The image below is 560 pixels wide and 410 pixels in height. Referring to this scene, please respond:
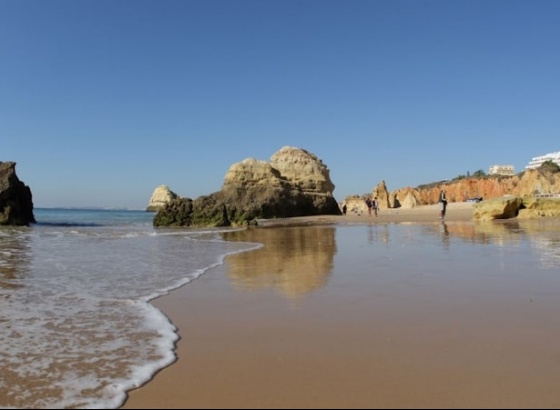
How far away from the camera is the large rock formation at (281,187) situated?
42844mm

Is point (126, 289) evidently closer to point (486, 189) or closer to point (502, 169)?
point (486, 189)

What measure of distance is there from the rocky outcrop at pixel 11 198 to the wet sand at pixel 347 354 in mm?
29653

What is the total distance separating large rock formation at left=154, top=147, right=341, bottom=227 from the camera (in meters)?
42.8

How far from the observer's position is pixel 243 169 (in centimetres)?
4684

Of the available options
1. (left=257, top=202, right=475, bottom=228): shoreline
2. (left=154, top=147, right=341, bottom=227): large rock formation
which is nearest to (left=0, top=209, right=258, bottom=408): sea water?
(left=257, top=202, right=475, bottom=228): shoreline

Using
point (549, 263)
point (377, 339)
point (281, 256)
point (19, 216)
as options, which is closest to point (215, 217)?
point (19, 216)

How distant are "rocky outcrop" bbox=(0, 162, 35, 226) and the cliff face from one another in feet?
152

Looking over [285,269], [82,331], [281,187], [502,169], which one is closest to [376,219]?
[281,187]

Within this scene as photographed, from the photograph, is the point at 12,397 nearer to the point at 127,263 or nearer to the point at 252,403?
the point at 252,403

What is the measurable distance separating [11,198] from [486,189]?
60.1m

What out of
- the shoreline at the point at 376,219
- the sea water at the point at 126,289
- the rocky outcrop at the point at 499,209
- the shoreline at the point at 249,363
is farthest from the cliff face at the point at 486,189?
the shoreline at the point at 249,363

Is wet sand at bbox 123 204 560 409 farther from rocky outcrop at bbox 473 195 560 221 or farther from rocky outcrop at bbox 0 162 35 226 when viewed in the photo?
rocky outcrop at bbox 0 162 35 226

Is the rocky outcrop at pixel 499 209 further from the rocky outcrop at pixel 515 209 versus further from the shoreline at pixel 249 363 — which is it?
the shoreline at pixel 249 363

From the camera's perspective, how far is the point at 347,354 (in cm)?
342
